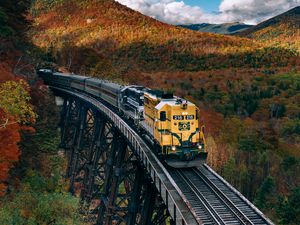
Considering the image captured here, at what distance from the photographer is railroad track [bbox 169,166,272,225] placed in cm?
1348

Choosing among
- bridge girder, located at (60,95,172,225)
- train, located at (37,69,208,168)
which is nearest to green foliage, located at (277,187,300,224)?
bridge girder, located at (60,95,172,225)

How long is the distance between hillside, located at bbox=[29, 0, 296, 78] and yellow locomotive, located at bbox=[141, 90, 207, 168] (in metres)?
98.1

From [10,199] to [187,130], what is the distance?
11.9 meters

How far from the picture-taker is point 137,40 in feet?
463

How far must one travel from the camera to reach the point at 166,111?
769 inches

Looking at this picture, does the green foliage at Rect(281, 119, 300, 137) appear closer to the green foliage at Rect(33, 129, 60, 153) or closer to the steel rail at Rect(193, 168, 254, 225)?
the green foliage at Rect(33, 129, 60, 153)

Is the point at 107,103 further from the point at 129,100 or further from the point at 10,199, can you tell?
the point at 10,199

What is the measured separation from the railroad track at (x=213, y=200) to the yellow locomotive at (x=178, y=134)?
82cm

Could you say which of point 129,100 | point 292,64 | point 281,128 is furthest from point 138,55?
point 129,100

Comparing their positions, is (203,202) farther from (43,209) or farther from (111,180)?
(111,180)

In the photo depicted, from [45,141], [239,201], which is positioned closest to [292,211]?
[239,201]

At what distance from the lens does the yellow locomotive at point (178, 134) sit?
1820 cm

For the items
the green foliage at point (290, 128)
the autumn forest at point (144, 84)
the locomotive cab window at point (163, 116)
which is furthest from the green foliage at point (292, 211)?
the green foliage at point (290, 128)

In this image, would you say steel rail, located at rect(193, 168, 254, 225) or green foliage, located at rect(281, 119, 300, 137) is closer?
steel rail, located at rect(193, 168, 254, 225)
